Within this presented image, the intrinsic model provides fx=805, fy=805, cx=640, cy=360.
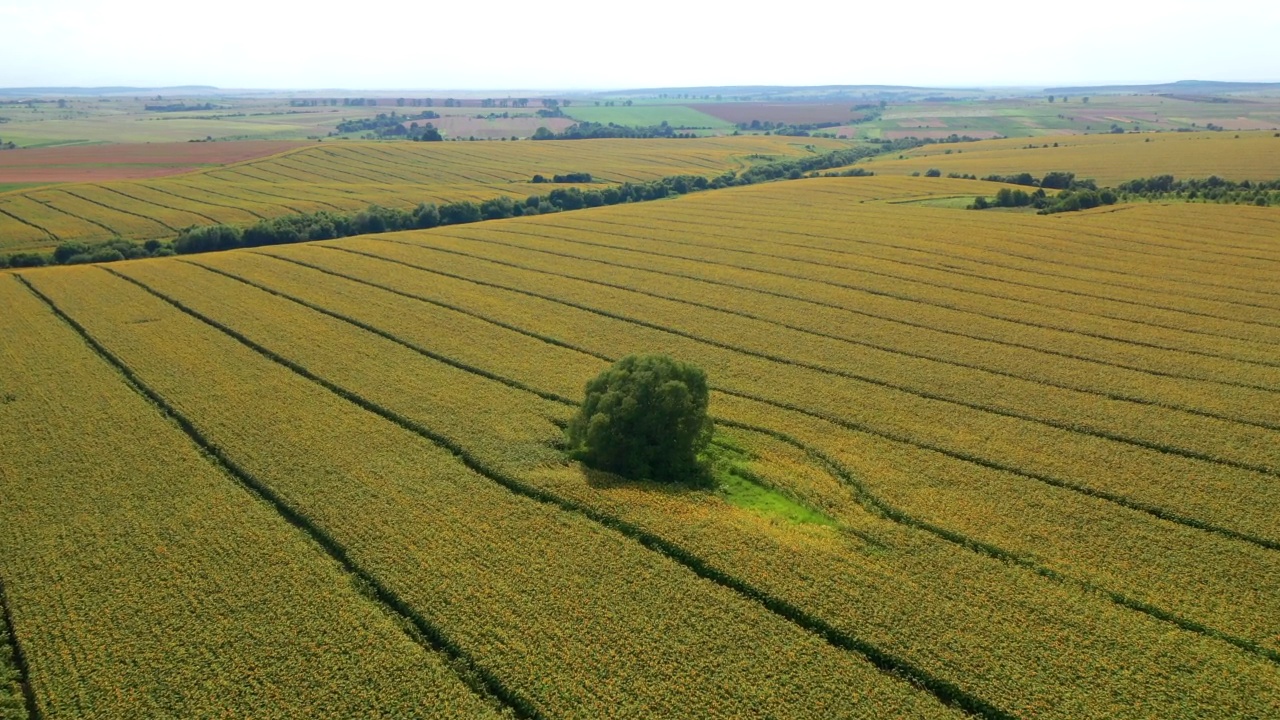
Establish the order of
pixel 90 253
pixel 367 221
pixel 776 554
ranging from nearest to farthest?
pixel 776 554 < pixel 90 253 < pixel 367 221

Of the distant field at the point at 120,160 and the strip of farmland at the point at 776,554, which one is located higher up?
the distant field at the point at 120,160

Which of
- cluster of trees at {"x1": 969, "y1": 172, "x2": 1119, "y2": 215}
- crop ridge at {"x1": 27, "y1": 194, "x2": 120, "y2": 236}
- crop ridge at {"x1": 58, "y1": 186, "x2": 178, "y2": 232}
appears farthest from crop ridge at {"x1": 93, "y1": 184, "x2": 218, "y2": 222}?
cluster of trees at {"x1": 969, "y1": 172, "x2": 1119, "y2": 215}

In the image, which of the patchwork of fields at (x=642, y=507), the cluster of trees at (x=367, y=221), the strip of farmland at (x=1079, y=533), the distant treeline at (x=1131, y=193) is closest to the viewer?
the patchwork of fields at (x=642, y=507)

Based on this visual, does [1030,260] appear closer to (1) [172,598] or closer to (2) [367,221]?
(1) [172,598]

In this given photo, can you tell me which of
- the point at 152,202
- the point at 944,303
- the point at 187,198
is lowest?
the point at 944,303

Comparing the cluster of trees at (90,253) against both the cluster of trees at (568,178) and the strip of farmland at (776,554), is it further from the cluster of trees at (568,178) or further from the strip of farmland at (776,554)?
the cluster of trees at (568,178)

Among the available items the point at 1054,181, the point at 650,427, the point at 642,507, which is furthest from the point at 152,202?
the point at 1054,181

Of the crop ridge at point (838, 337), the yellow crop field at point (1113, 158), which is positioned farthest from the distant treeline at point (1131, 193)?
the crop ridge at point (838, 337)
